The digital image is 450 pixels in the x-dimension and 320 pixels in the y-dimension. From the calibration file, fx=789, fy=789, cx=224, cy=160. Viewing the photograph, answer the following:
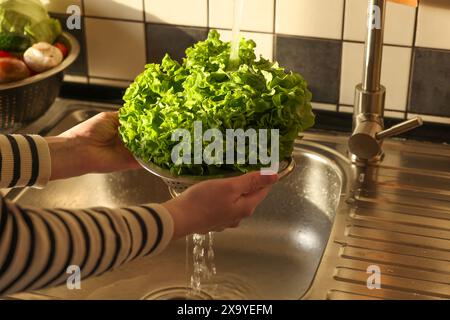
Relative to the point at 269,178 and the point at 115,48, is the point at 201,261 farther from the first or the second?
the point at 115,48

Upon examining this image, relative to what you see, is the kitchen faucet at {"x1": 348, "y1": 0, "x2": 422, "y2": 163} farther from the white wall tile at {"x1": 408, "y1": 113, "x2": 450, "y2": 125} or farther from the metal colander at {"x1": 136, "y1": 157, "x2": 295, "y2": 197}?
the metal colander at {"x1": 136, "y1": 157, "x2": 295, "y2": 197}

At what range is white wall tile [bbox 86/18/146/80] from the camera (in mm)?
1528

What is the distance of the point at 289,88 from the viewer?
43.1 inches

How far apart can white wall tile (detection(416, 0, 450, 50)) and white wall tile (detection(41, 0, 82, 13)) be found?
25.5 inches

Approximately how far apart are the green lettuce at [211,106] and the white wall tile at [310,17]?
11.5 inches

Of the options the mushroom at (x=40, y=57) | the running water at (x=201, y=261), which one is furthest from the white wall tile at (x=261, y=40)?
the mushroom at (x=40, y=57)

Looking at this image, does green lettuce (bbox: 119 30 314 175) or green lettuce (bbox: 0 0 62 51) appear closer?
green lettuce (bbox: 119 30 314 175)

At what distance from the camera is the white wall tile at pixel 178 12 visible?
1.47 metres

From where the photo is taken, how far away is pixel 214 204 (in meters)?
1.00

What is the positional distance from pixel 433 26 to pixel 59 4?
714 mm

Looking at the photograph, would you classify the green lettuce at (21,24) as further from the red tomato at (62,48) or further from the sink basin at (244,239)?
the sink basin at (244,239)

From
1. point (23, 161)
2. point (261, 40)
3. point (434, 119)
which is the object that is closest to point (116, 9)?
point (261, 40)

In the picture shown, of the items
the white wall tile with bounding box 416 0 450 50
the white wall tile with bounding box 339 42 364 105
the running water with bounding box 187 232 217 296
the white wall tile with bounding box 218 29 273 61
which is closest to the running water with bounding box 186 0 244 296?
the running water with bounding box 187 232 217 296
